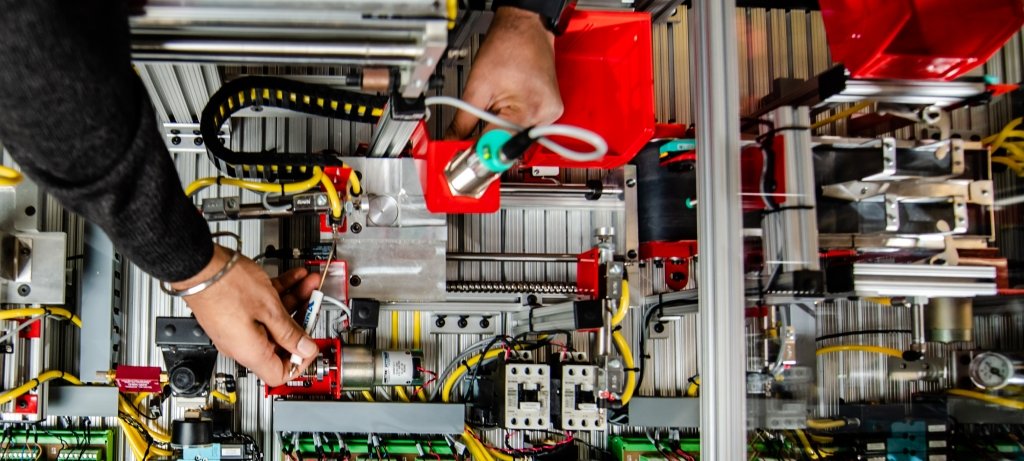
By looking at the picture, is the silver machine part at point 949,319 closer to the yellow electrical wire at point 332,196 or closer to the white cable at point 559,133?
the white cable at point 559,133

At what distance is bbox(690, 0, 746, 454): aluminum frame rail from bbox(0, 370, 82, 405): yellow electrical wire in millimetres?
1937

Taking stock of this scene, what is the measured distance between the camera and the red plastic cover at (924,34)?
183 centimetres

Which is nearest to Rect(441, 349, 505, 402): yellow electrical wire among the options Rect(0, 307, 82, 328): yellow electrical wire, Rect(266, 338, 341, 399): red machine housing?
Rect(266, 338, 341, 399): red machine housing

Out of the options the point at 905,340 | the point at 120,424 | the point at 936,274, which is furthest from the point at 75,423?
the point at 905,340

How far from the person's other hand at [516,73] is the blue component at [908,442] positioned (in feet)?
5.45

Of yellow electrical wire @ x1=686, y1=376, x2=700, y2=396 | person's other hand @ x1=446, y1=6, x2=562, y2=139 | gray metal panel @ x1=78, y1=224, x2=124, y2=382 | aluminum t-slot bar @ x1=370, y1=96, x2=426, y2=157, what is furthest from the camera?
yellow electrical wire @ x1=686, y1=376, x2=700, y2=396

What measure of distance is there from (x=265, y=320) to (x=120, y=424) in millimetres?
1012

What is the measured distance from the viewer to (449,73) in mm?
2363

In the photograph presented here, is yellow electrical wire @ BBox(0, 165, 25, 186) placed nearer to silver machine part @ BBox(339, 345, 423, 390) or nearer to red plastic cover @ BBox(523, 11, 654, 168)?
silver machine part @ BBox(339, 345, 423, 390)

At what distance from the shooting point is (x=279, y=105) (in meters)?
2.07

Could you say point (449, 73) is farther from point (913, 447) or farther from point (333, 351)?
point (913, 447)

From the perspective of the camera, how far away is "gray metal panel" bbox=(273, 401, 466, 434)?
220 cm

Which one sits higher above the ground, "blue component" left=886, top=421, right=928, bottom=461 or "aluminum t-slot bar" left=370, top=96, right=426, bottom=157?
"aluminum t-slot bar" left=370, top=96, right=426, bottom=157

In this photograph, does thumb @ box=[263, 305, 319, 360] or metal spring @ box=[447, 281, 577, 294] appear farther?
metal spring @ box=[447, 281, 577, 294]
